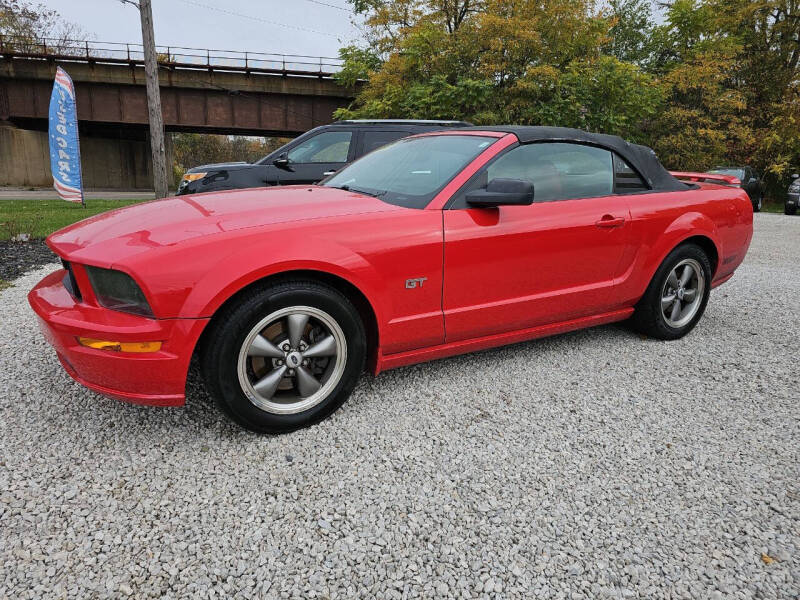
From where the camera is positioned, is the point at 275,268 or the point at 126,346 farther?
the point at 275,268

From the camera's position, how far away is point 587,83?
60.7 feet

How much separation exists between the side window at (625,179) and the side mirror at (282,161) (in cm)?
532

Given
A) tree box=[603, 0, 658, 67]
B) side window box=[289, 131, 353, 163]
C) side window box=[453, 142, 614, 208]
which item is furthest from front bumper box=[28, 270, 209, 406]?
tree box=[603, 0, 658, 67]

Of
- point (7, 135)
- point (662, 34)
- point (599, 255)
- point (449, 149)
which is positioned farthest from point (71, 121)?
point (662, 34)

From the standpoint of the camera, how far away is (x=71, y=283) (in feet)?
8.11

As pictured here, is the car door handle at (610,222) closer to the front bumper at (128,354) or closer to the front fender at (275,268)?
the front fender at (275,268)

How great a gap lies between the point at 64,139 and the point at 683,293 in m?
13.6

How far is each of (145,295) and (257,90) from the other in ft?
82.9

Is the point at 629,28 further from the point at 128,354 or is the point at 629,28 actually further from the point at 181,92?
the point at 128,354

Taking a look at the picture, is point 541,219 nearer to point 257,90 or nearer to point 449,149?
point 449,149

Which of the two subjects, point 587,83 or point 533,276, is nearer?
point 533,276

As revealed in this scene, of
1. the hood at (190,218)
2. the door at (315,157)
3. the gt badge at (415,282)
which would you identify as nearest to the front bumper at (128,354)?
the hood at (190,218)

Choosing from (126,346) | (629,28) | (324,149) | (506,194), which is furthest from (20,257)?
(629,28)

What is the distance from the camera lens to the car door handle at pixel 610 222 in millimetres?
3255
